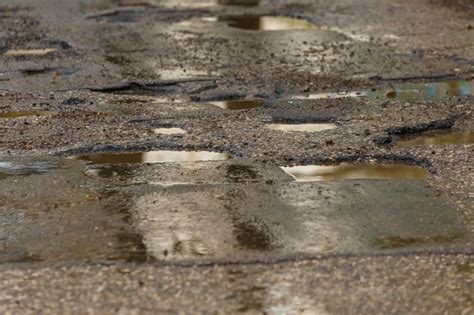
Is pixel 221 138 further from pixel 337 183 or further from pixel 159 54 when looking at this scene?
pixel 159 54

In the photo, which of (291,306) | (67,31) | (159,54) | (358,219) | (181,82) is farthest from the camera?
(67,31)

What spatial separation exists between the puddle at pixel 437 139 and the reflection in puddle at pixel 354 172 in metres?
0.66

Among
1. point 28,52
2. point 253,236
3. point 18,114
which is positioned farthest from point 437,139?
point 28,52

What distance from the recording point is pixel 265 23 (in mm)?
Result: 15633

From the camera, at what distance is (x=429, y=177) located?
7465 millimetres

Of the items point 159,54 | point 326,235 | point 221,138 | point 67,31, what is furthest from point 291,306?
point 67,31

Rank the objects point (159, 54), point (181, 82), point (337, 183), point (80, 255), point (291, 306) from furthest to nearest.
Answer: point (159, 54)
point (181, 82)
point (337, 183)
point (80, 255)
point (291, 306)

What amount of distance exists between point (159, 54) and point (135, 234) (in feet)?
22.6

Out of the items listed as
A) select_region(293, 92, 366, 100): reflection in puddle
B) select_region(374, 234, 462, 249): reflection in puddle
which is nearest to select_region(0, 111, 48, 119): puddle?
select_region(293, 92, 366, 100): reflection in puddle

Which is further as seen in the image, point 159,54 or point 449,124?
point 159,54

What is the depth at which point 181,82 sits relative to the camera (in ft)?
36.4

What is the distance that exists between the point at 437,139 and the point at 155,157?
2387 millimetres

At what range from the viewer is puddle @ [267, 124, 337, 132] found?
8.96 meters

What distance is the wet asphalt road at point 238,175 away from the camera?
555cm
